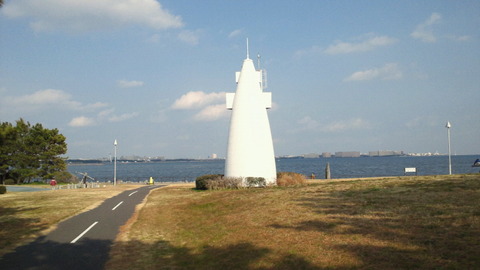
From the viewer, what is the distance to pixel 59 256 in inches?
392

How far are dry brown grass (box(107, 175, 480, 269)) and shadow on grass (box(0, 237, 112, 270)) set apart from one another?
1.63ft

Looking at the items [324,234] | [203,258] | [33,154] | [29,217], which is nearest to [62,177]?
A: [33,154]

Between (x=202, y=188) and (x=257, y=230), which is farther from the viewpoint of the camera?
(x=202, y=188)

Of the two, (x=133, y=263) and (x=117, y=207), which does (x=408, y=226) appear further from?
(x=117, y=207)

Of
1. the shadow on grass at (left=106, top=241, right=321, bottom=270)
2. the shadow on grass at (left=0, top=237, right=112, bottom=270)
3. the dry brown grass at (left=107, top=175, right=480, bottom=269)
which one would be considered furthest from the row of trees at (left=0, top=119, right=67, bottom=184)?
the shadow on grass at (left=106, top=241, right=321, bottom=270)

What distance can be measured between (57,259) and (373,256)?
26.7 ft

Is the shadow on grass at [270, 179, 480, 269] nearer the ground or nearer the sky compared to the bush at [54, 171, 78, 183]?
nearer the sky

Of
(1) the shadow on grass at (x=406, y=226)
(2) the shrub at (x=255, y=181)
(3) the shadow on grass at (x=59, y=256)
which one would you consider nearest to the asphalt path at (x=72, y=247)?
(3) the shadow on grass at (x=59, y=256)

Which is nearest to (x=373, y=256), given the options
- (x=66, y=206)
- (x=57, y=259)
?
(x=57, y=259)

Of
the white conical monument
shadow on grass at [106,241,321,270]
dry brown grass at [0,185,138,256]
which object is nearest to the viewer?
shadow on grass at [106,241,321,270]

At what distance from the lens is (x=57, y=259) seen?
9.63 metres

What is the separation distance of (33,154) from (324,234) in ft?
158

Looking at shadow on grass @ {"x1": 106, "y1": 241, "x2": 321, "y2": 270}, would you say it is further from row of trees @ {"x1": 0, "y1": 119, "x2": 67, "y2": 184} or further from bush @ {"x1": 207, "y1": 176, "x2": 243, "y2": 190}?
row of trees @ {"x1": 0, "y1": 119, "x2": 67, "y2": 184}

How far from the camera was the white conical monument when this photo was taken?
83.1 feet
